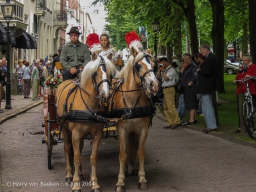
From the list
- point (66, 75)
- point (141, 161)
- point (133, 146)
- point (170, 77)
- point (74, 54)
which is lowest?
point (141, 161)

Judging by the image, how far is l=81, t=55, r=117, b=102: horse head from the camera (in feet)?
27.0

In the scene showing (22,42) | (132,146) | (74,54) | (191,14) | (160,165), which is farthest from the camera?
(22,42)

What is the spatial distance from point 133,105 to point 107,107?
0.40 meters

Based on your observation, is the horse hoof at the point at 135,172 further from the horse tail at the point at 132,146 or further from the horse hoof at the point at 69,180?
the horse hoof at the point at 69,180

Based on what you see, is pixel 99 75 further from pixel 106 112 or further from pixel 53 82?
pixel 53 82

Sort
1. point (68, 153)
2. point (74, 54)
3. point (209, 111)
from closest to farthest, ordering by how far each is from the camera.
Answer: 1. point (68, 153)
2. point (74, 54)
3. point (209, 111)

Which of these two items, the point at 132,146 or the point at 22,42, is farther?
the point at 22,42

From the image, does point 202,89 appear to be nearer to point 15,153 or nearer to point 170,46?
point 15,153

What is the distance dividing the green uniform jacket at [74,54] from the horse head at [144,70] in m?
1.96

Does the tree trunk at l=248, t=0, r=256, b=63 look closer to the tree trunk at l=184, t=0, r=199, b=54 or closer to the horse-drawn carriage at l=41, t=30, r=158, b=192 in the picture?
the tree trunk at l=184, t=0, r=199, b=54

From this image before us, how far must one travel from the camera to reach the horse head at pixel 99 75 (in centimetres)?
822

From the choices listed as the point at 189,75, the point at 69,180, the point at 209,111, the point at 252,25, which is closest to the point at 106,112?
the point at 69,180

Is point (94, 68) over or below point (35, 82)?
below

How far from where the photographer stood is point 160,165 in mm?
10812
